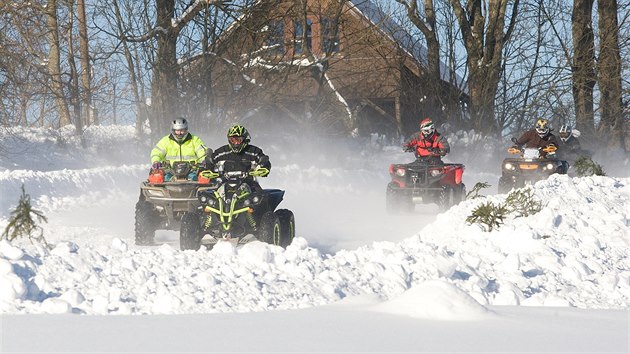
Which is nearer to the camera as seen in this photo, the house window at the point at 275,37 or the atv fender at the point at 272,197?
the atv fender at the point at 272,197

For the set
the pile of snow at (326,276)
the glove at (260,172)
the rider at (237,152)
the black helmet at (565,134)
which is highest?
the black helmet at (565,134)

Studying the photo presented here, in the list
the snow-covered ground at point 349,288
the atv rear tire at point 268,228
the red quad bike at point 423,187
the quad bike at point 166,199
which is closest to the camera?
the snow-covered ground at point 349,288

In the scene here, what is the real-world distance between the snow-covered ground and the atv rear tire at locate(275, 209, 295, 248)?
1197mm

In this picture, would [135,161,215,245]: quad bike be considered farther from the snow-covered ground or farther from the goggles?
the goggles

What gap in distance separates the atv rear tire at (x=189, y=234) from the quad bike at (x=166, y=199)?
4.97 feet

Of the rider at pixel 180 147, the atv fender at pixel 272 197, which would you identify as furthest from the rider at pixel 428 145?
the atv fender at pixel 272 197

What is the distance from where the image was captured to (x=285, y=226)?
484 inches

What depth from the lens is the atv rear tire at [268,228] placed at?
38.6 ft

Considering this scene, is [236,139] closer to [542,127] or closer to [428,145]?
[428,145]

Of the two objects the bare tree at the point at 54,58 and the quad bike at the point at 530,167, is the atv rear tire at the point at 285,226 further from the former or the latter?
the bare tree at the point at 54,58

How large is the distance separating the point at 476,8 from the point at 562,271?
2652cm

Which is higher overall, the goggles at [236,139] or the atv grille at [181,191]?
the goggles at [236,139]

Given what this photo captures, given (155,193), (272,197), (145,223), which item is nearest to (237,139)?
(272,197)

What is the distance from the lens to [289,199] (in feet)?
74.6
